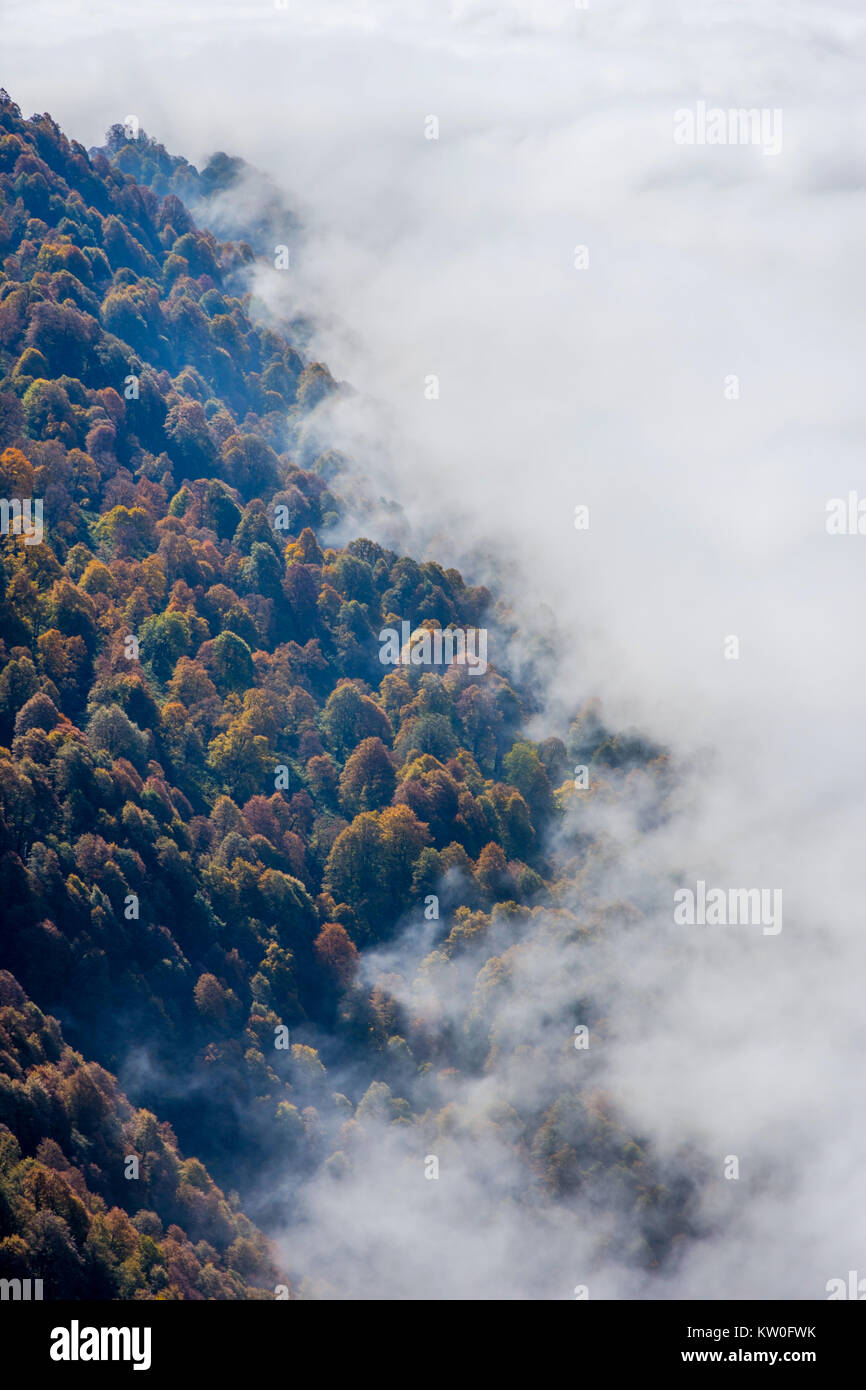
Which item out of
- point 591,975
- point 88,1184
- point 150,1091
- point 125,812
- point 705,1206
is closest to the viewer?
point 88,1184

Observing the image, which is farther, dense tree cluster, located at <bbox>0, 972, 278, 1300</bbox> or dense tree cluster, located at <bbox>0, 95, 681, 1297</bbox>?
dense tree cluster, located at <bbox>0, 95, 681, 1297</bbox>

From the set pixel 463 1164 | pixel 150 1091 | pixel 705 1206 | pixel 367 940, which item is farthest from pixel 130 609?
pixel 705 1206

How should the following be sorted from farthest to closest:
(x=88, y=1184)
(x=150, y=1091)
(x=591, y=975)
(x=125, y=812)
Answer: (x=591, y=975) → (x=125, y=812) → (x=150, y=1091) → (x=88, y=1184)

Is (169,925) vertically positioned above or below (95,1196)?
above

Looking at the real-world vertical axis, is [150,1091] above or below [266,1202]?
above

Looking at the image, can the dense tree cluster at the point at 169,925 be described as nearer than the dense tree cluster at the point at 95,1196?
No

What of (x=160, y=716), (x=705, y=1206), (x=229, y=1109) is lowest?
(x=705, y=1206)

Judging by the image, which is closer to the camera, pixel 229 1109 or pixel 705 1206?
pixel 229 1109

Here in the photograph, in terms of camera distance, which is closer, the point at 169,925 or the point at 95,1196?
the point at 95,1196

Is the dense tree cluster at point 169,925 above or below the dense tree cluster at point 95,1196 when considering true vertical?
above

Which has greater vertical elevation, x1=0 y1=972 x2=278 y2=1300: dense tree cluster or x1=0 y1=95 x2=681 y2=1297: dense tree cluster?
x1=0 y1=95 x2=681 y2=1297: dense tree cluster

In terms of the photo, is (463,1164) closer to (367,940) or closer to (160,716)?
(367,940)
